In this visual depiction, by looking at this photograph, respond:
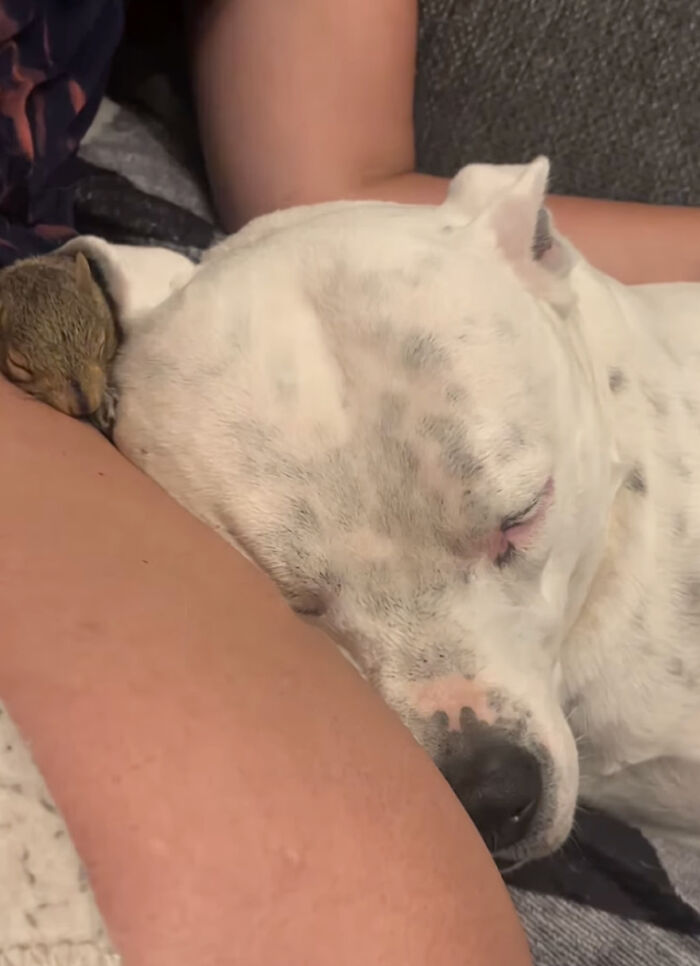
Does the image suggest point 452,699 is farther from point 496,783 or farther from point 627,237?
point 627,237

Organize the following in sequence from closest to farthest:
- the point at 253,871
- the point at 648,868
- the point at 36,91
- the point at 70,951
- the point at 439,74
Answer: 1. the point at 70,951
2. the point at 253,871
3. the point at 648,868
4. the point at 36,91
5. the point at 439,74

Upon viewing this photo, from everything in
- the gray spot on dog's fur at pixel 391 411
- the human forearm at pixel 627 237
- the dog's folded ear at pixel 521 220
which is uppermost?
the dog's folded ear at pixel 521 220

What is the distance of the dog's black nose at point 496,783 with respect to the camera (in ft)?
3.15

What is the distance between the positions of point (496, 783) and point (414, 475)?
0.96 feet

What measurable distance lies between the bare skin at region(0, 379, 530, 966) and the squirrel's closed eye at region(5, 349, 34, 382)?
20 cm

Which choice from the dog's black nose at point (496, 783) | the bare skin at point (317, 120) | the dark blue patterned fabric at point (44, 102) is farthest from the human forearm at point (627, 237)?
the dog's black nose at point (496, 783)

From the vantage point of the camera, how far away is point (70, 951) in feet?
1.86

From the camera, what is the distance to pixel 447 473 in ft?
3.19

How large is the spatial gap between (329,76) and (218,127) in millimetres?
209

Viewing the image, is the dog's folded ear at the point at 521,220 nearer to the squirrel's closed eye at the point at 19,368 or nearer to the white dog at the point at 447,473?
the white dog at the point at 447,473

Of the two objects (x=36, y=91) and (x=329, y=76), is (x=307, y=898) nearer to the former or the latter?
(x=36, y=91)

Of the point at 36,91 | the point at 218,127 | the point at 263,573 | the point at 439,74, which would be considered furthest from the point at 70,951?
the point at 439,74

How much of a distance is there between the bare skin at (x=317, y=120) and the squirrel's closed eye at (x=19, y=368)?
79cm

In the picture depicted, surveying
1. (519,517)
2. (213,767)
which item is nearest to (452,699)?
(519,517)
